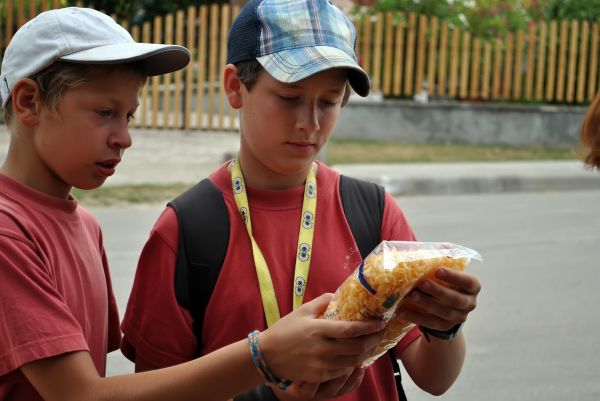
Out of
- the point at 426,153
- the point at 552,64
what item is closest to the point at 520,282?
the point at 426,153

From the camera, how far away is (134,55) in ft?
6.38

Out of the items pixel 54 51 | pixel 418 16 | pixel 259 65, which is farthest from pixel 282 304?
pixel 418 16

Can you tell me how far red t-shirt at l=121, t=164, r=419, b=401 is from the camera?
2.01 metres

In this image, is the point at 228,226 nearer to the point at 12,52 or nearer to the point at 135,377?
the point at 135,377

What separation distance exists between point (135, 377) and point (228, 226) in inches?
17.1

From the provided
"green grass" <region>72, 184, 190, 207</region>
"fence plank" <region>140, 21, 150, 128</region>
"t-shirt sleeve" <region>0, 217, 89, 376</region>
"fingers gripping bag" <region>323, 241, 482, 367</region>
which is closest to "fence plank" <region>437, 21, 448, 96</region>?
"fence plank" <region>140, 21, 150, 128</region>

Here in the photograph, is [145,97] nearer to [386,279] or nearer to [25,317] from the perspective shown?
[25,317]

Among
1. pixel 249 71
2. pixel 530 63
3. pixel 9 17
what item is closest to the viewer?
pixel 249 71

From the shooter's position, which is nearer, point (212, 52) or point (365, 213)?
point (365, 213)

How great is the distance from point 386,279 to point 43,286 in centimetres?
64

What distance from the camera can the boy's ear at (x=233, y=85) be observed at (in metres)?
2.19

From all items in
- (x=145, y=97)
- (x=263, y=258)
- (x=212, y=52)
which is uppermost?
(x=263, y=258)

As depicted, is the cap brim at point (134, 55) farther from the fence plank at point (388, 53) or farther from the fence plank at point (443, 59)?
the fence plank at point (443, 59)

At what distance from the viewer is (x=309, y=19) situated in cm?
207
